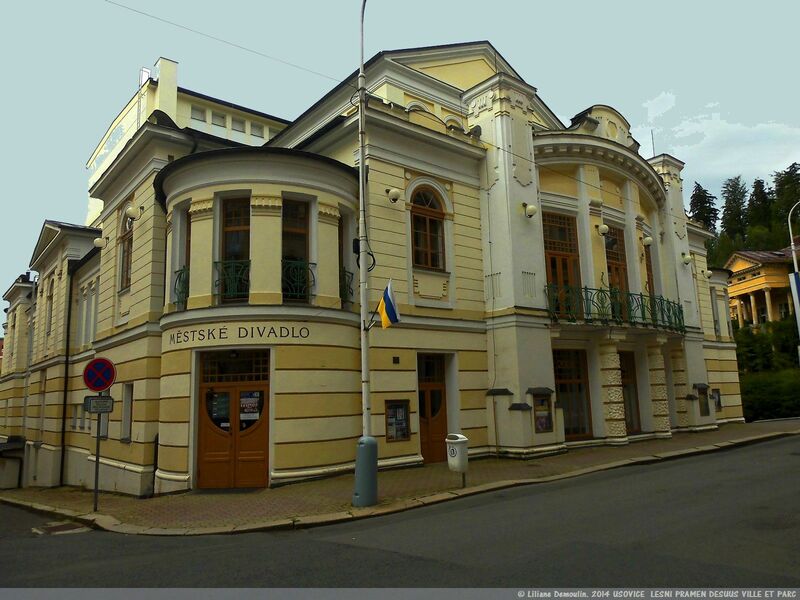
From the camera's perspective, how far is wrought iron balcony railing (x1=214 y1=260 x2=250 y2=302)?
514 inches

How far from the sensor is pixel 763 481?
33.5 feet

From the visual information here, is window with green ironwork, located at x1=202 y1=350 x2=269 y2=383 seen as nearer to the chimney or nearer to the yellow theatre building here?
the yellow theatre building

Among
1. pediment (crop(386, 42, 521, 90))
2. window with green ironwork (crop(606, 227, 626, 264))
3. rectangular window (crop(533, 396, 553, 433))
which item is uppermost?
pediment (crop(386, 42, 521, 90))

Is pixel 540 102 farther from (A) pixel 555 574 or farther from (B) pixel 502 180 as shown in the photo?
(A) pixel 555 574

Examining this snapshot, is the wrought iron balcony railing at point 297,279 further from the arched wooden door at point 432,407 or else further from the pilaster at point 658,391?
the pilaster at point 658,391

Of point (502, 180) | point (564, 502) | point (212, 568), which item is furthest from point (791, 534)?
point (502, 180)

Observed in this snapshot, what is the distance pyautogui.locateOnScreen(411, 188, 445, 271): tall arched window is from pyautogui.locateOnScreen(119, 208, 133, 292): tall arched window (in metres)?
8.53

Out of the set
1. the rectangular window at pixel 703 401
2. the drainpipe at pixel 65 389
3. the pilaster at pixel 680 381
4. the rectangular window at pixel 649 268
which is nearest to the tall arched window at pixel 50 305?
the drainpipe at pixel 65 389

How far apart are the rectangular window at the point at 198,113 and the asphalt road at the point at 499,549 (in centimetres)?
2422

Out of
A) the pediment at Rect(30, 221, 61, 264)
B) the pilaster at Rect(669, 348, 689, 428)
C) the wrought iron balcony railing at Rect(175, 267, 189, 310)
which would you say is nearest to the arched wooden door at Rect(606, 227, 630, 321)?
the pilaster at Rect(669, 348, 689, 428)

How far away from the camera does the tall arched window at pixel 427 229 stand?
15672 millimetres

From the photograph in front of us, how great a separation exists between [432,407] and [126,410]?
8.55m

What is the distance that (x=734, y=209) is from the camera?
285 ft

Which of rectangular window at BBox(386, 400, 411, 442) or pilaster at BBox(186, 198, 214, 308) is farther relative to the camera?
rectangular window at BBox(386, 400, 411, 442)
